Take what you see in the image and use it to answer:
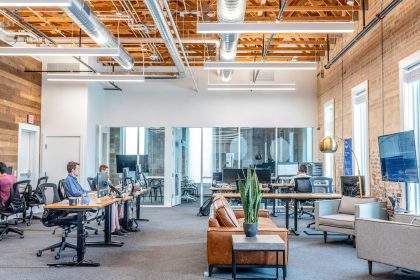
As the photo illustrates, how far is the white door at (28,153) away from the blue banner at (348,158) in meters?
7.29

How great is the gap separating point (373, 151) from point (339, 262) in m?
2.89

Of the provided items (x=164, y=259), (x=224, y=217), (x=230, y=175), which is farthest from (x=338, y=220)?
(x=164, y=259)

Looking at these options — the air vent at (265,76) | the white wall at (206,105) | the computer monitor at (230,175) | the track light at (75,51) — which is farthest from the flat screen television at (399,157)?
the air vent at (265,76)

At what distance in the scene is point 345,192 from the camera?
25.1ft

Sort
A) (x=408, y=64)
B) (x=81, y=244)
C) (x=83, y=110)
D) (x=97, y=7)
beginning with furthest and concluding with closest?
(x=83, y=110)
(x=97, y=7)
(x=408, y=64)
(x=81, y=244)

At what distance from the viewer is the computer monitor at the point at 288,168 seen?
11.9 meters

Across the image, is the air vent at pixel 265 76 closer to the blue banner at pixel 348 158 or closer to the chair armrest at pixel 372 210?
the blue banner at pixel 348 158

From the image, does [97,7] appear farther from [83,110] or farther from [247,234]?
[247,234]

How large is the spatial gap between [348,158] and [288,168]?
2722mm

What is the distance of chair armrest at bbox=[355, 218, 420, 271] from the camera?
4496mm

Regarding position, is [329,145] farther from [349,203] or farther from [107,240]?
[107,240]

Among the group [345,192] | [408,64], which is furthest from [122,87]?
[408,64]

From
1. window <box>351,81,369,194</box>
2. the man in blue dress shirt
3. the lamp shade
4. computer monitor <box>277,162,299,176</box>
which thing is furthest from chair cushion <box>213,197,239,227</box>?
computer monitor <box>277,162,299,176</box>

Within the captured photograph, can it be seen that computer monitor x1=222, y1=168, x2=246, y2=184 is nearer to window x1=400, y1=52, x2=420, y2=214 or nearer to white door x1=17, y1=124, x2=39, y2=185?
window x1=400, y1=52, x2=420, y2=214
